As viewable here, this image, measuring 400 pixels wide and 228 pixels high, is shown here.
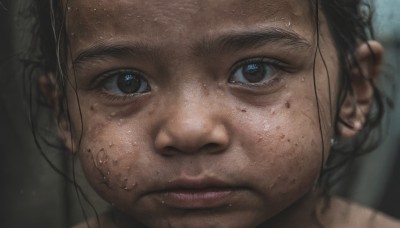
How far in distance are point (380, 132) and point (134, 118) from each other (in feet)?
3.02

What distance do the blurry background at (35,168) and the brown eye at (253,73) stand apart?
0.61 m

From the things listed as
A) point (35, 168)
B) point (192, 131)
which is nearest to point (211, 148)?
point (192, 131)

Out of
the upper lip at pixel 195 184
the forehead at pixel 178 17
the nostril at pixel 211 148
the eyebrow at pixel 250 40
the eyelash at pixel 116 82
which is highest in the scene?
the forehead at pixel 178 17

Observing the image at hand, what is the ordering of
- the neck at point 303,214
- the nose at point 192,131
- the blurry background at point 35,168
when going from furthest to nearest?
the blurry background at point 35,168 < the neck at point 303,214 < the nose at point 192,131

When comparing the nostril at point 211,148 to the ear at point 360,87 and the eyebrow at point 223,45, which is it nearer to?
the eyebrow at point 223,45

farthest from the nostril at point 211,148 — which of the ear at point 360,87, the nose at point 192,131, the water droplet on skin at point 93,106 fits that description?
the ear at point 360,87

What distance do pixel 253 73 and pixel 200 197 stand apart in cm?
23

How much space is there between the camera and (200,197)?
122 centimetres

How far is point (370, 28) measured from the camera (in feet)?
5.53

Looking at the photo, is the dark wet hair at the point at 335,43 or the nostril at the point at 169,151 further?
the dark wet hair at the point at 335,43

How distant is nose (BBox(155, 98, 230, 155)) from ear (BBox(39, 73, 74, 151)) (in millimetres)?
364

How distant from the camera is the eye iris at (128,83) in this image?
128 cm

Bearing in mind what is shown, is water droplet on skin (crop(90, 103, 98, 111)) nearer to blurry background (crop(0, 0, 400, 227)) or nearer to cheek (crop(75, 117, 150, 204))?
cheek (crop(75, 117, 150, 204))

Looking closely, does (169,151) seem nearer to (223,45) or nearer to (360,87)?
(223,45)
